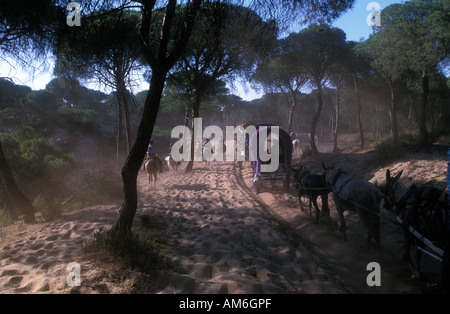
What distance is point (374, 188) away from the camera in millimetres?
5125

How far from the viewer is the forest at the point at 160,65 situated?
5.30 meters

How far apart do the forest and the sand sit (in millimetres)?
1261

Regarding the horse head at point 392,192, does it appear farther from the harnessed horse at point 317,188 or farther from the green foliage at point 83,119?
the green foliage at point 83,119

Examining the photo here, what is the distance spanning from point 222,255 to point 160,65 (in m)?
3.63

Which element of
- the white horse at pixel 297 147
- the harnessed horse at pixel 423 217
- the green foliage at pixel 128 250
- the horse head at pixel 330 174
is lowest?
the green foliage at pixel 128 250

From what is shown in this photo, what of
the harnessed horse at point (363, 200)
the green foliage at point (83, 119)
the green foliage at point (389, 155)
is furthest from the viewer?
the green foliage at point (83, 119)

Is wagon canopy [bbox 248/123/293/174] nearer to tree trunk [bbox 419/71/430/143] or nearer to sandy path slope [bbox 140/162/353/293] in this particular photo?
sandy path slope [bbox 140/162/353/293]

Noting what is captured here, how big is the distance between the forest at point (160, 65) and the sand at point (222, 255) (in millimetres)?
1261

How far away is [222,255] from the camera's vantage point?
4.35 meters

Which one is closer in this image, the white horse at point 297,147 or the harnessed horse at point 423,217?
the harnessed horse at point 423,217

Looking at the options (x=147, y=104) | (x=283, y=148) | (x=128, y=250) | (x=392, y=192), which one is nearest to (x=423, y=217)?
(x=392, y=192)

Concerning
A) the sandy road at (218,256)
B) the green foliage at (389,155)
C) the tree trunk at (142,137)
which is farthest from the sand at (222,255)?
the green foliage at (389,155)

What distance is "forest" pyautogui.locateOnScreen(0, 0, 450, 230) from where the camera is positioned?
5301 millimetres

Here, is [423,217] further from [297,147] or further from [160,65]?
[297,147]
